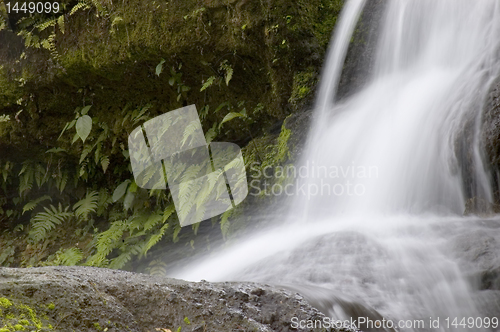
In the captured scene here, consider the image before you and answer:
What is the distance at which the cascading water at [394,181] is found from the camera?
236 cm

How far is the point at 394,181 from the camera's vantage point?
12.0ft

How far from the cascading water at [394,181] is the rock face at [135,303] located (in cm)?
30

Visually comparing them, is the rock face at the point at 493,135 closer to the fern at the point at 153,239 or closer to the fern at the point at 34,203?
the fern at the point at 153,239

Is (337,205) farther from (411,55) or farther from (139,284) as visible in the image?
(139,284)

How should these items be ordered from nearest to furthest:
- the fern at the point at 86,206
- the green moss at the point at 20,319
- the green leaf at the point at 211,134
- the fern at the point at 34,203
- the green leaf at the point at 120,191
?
the green moss at the point at 20,319 < the green leaf at the point at 211,134 < the green leaf at the point at 120,191 < the fern at the point at 86,206 < the fern at the point at 34,203

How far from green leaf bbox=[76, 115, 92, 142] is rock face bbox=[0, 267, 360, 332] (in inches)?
172

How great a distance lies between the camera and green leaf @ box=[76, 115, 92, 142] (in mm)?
5844

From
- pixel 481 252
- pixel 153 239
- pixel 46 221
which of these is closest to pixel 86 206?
pixel 46 221

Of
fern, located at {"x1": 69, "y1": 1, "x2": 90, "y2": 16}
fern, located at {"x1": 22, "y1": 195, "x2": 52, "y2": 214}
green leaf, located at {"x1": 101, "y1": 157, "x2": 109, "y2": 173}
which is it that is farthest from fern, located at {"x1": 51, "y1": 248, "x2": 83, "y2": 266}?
fern, located at {"x1": 69, "y1": 1, "x2": 90, "y2": 16}

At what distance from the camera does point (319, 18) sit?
16.8 feet

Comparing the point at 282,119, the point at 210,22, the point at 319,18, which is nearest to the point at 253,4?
the point at 210,22

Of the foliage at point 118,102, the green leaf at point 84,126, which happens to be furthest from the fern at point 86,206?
the green leaf at point 84,126

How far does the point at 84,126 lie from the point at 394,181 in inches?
177

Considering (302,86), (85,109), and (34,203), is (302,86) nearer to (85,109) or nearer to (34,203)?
(85,109)
